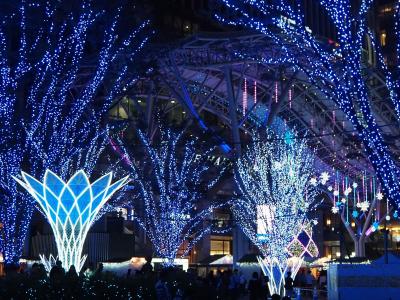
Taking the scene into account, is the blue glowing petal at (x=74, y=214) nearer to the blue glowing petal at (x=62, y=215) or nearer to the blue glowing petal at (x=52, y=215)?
the blue glowing petal at (x=62, y=215)

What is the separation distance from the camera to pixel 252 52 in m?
33.7

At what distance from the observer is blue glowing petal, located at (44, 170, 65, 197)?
61.8 ft

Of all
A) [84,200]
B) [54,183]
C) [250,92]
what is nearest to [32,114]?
[54,183]

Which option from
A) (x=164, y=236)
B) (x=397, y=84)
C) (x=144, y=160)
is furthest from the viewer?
(x=144, y=160)

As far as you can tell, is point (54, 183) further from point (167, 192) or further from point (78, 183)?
point (167, 192)

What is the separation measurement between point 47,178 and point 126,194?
2244cm

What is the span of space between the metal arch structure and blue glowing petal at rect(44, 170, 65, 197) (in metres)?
13.9

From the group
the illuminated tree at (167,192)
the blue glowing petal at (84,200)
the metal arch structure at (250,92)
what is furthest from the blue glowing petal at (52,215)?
the metal arch structure at (250,92)

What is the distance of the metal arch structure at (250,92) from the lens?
111 ft

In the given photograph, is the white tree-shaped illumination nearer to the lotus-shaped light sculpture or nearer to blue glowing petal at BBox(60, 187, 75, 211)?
the lotus-shaped light sculpture

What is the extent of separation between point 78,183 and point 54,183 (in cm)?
59

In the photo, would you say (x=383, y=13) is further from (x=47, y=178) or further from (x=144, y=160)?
(x=47, y=178)

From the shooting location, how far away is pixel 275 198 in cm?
2872

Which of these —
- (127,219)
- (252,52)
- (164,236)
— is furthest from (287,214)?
(127,219)
